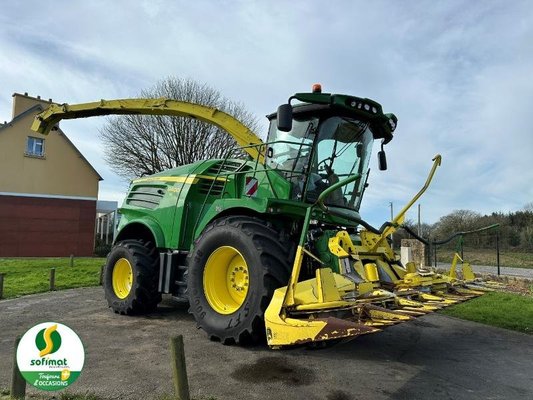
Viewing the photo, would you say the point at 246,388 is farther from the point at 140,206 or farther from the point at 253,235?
the point at 140,206

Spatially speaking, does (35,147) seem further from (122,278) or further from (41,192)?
(122,278)

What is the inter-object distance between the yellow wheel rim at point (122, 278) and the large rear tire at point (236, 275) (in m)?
2.66

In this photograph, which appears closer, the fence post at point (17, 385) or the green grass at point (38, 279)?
the fence post at point (17, 385)

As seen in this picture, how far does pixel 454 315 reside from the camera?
842 cm

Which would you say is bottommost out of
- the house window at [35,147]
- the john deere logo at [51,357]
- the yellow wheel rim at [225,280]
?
the john deere logo at [51,357]

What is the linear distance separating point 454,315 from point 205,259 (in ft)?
17.6

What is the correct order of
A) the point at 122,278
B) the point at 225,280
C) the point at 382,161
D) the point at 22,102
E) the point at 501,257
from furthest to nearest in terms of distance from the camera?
1. the point at 22,102
2. the point at 501,257
3. the point at 122,278
4. the point at 382,161
5. the point at 225,280

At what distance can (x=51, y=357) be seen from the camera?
133 inches

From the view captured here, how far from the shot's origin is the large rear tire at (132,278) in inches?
287

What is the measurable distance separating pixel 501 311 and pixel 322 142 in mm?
5517

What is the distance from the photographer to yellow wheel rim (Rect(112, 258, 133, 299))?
7949 mm

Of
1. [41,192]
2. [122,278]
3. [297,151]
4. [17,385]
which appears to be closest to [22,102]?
[41,192]

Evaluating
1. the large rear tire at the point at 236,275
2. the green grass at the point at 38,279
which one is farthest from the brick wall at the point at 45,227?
the large rear tire at the point at 236,275

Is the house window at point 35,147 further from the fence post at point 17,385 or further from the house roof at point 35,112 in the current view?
the fence post at point 17,385
